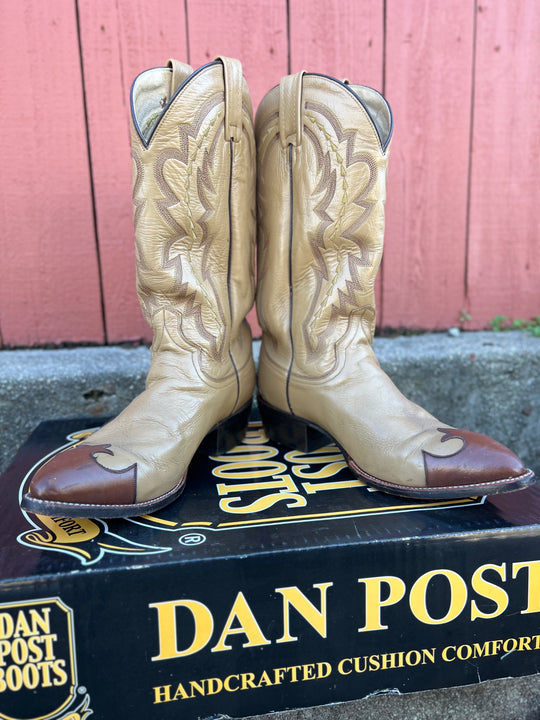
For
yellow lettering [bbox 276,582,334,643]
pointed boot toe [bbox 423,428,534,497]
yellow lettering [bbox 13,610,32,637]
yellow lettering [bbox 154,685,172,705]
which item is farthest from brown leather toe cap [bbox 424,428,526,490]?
yellow lettering [bbox 13,610,32,637]

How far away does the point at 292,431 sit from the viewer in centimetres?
104

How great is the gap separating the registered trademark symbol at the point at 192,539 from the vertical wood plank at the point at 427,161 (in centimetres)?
93

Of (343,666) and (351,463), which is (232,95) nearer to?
(351,463)

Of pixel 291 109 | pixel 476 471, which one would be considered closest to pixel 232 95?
pixel 291 109

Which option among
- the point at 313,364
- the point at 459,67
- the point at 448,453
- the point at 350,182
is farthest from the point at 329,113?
the point at 459,67

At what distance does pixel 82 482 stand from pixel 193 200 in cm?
47

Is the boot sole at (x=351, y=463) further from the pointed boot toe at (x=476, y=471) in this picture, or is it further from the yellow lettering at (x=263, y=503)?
the yellow lettering at (x=263, y=503)

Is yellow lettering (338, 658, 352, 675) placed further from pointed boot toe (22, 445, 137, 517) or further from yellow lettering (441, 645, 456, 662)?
pointed boot toe (22, 445, 137, 517)

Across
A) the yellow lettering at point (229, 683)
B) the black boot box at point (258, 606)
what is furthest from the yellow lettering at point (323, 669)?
the yellow lettering at point (229, 683)

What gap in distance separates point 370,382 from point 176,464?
36cm

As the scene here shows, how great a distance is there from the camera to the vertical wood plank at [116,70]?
1.25m

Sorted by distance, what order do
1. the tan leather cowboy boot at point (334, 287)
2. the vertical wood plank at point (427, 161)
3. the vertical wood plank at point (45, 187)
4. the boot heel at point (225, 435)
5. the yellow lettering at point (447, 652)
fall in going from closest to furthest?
the yellow lettering at point (447, 652) → the tan leather cowboy boot at point (334, 287) → the boot heel at point (225, 435) → the vertical wood plank at point (45, 187) → the vertical wood plank at point (427, 161)

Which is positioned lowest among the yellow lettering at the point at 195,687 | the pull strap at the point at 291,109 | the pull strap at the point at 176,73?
the yellow lettering at the point at 195,687

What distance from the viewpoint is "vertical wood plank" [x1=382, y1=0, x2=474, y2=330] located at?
136cm
